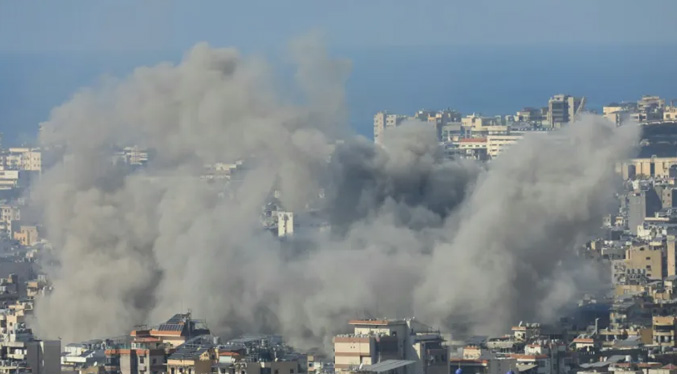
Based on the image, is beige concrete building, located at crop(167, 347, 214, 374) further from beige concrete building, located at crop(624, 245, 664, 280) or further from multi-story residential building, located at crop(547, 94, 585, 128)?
multi-story residential building, located at crop(547, 94, 585, 128)

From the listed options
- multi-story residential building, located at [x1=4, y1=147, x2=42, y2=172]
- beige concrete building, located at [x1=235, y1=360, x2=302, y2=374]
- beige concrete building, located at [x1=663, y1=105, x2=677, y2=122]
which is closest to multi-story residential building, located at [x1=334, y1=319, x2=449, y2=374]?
beige concrete building, located at [x1=235, y1=360, x2=302, y2=374]

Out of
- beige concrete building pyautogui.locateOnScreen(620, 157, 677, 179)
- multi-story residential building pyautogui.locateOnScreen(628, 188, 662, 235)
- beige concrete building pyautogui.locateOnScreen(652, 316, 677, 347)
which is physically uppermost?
beige concrete building pyautogui.locateOnScreen(620, 157, 677, 179)

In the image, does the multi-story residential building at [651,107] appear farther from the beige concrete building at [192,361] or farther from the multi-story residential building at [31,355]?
the beige concrete building at [192,361]

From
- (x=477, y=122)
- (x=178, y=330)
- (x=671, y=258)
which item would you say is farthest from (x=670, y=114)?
(x=178, y=330)

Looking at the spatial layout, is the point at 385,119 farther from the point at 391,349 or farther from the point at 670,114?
the point at 391,349

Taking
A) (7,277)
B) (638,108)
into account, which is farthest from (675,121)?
(7,277)

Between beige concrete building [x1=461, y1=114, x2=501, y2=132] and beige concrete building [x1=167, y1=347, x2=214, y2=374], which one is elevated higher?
beige concrete building [x1=461, y1=114, x2=501, y2=132]

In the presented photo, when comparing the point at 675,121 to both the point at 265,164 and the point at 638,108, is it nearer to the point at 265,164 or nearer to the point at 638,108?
the point at 638,108
